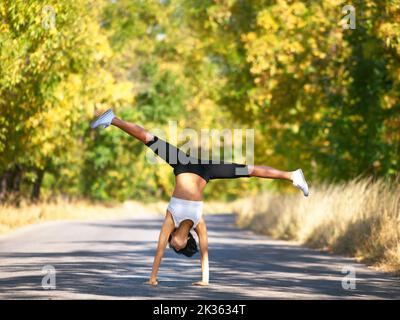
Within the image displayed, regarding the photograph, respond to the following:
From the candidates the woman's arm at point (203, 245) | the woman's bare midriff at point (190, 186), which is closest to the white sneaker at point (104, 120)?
the woman's bare midriff at point (190, 186)

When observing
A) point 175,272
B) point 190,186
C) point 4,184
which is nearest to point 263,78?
point 4,184

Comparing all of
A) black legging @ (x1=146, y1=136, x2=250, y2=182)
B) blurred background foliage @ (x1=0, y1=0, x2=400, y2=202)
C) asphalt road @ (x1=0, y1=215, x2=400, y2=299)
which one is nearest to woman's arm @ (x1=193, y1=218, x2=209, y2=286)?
asphalt road @ (x1=0, y1=215, x2=400, y2=299)

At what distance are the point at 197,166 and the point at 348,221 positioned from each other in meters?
9.64

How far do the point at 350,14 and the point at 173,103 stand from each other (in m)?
29.2

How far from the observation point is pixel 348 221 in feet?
70.1

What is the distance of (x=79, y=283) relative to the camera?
42.9 feet

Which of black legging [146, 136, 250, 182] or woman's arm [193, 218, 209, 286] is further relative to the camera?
woman's arm [193, 218, 209, 286]

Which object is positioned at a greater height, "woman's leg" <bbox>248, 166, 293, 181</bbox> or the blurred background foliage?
the blurred background foliage

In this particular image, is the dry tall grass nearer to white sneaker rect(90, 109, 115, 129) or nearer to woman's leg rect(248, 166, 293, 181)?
woman's leg rect(248, 166, 293, 181)

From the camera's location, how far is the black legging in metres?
12.1

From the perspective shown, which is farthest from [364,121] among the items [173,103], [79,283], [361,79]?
[173,103]

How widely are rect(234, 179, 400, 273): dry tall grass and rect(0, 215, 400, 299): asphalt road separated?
1.68 feet

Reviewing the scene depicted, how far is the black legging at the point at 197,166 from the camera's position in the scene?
1209 cm
